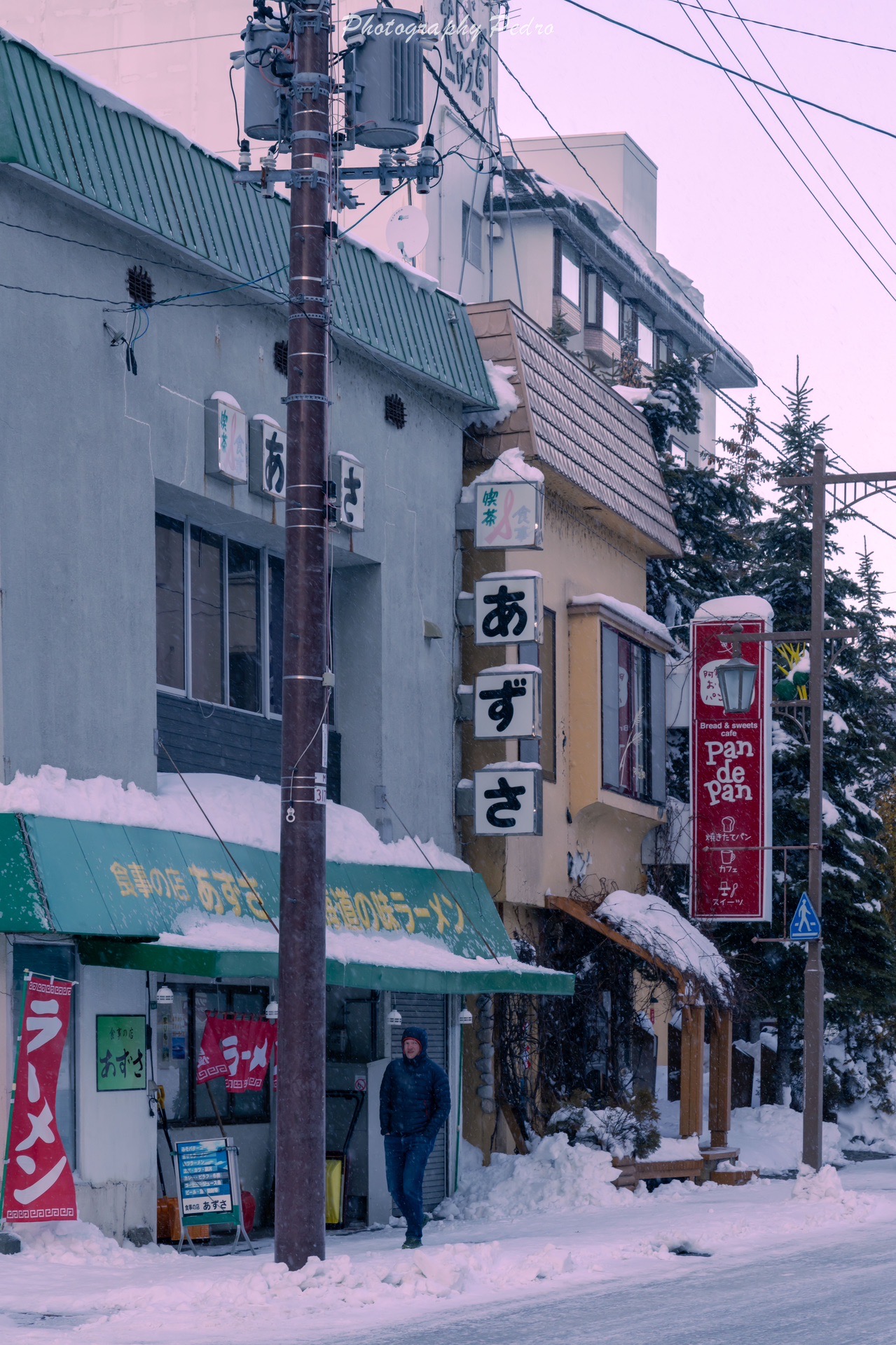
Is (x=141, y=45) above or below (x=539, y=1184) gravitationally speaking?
above

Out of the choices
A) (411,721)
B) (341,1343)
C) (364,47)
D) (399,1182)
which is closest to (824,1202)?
(399,1182)

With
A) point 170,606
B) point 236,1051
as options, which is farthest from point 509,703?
point 236,1051

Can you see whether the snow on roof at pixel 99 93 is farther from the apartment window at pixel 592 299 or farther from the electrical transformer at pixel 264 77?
the apartment window at pixel 592 299

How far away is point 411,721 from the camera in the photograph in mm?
19188

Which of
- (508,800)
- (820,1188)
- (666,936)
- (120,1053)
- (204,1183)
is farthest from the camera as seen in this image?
(666,936)

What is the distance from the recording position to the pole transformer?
1159 cm

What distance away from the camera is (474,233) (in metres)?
40.3

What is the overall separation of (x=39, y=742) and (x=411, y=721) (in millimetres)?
6240

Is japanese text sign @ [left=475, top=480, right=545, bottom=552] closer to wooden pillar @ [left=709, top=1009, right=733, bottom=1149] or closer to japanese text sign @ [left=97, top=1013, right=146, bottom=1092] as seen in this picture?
wooden pillar @ [left=709, top=1009, right=733, bottom=1149]

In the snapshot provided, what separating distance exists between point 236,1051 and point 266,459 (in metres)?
5.15

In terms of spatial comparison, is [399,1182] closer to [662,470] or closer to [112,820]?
[112,820]

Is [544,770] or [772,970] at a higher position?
[544,770]

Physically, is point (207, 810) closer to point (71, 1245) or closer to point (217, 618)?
point (217, 618)

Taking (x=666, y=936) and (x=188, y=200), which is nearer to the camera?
(x=188, y=200)
